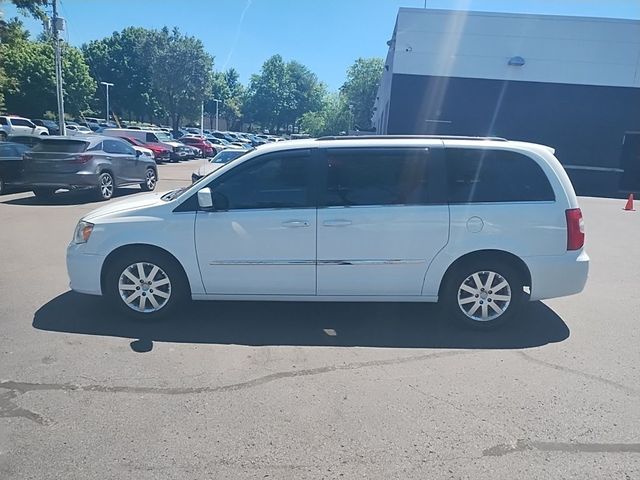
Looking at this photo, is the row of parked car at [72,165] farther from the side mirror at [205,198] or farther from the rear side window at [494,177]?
the rear side window at [494,177]

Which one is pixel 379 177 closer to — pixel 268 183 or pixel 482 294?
pixel 268 183

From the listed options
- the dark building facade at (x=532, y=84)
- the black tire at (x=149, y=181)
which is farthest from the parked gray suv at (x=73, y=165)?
the dark building facade at (x=532, y=84)

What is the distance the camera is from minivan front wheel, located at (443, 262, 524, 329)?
15.2ft

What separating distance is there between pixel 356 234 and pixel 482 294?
4.53ft

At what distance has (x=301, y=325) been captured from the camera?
15.6 ft

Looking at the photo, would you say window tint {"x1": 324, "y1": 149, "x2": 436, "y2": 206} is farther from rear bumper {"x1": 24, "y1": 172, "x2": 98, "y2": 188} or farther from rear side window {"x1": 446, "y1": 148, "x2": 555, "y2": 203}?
rear bumper {"x1": 24, "y1": 172, "x2": 98, "y2": 188}

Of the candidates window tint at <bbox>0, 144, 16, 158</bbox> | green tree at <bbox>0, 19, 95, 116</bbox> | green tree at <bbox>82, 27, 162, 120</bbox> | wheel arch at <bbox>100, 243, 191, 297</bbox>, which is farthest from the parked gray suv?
green tree at <bbox>82, 27, 162, 120</bbox>

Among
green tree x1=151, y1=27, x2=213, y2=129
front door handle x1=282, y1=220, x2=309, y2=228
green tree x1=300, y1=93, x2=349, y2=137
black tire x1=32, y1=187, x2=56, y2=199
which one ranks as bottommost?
black tire x1=32, y1=187, x2=56, y2=199

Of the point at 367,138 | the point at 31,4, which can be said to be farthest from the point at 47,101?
the point at 367,138

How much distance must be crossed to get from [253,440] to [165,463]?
0.53 metres

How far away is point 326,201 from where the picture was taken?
179 inches

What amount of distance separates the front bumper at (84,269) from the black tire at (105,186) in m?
8.91

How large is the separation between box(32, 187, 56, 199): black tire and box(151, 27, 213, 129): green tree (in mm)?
39766

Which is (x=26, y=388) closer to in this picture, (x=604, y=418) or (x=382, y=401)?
(x=382, y=401)
